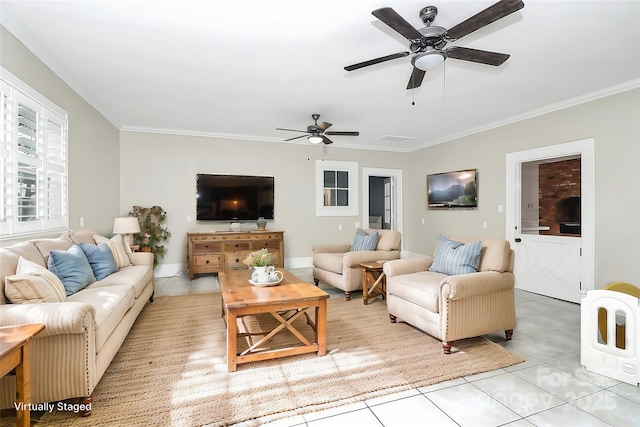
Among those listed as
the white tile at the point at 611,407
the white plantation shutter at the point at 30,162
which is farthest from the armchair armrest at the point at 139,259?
the white tile at the point at 611,407

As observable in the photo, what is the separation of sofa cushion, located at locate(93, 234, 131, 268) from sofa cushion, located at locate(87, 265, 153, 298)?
0.08 metres

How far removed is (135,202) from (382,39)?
475 centimetres

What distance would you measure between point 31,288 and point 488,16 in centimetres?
317

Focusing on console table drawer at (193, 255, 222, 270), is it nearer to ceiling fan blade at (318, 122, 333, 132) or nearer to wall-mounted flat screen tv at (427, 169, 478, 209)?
ceiling fan blade at (318, 122, 333, 132)

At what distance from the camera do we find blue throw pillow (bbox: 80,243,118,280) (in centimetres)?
307

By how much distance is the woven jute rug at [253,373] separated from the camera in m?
1.85

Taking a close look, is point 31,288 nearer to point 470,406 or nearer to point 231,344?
point 231,344

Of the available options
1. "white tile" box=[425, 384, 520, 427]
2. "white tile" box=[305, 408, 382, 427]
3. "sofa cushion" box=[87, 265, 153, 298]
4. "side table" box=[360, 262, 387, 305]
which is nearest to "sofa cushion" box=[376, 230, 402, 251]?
"side table" box=[360, 262, 387, 305]

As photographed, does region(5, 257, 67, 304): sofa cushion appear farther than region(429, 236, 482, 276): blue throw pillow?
No

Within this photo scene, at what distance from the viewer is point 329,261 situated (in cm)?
448

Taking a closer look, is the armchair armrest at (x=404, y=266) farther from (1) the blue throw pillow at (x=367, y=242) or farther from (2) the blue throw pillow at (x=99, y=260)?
(2) the blue throw pillow at (x=99, y=260)

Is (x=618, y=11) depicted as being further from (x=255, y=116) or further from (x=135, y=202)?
(x=135, y=202)

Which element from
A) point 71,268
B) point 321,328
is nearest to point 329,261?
point 321,328

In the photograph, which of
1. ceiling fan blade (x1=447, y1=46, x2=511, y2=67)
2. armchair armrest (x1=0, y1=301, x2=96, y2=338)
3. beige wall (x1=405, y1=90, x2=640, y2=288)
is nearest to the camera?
A: armchair armrest (x1=0, y1=301, x2=96, y2=338)
